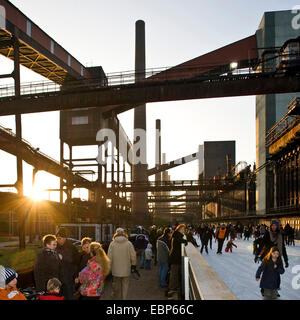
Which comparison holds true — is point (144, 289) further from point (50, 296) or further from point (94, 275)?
point (50, 296)

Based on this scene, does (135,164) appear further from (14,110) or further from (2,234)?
(14,110)

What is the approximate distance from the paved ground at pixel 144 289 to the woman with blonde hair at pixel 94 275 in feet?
11.4

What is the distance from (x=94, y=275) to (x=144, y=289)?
5.16 meters

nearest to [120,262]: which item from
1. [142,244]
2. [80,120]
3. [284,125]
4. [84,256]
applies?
[84,256]

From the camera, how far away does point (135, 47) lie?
186 ft

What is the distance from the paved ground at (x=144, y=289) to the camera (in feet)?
31.7

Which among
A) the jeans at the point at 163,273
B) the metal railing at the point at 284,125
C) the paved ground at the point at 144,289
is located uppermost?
the metal railing at the point at 284,125

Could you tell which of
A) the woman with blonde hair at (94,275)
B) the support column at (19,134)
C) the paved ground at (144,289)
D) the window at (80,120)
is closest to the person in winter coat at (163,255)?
the paved ground at (144,289)

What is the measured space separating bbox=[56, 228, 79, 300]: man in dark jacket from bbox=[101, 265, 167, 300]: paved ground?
2.65m

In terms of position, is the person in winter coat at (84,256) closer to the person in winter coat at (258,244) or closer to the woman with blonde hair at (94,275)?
the woman with blonde hair at (94,275)

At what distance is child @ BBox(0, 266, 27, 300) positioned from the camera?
156 inches

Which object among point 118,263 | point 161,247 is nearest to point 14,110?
point 161,247

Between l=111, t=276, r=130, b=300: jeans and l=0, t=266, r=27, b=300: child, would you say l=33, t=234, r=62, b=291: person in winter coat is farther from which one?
l=111, t=276, r=130, b=300: jeans

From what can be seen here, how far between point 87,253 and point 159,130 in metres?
106
